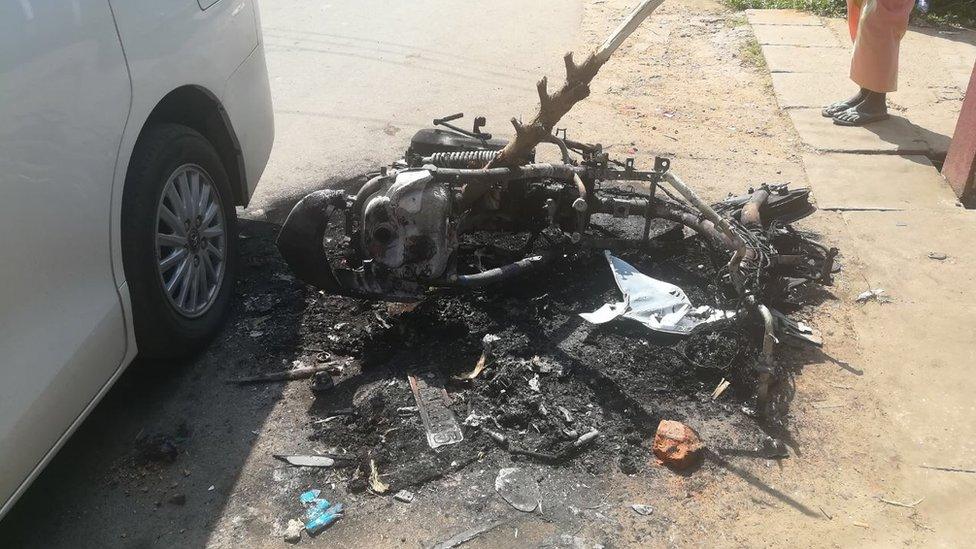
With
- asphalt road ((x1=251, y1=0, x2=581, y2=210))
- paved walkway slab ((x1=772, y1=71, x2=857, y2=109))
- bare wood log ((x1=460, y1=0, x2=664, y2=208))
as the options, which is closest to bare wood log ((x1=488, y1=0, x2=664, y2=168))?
bare wood log ((x1=460, y1=0, x2=664, y2=208))

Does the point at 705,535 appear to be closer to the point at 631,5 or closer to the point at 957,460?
the point at 957,460

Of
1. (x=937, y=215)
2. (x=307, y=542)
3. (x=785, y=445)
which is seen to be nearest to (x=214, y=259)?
(x=307, y=542)

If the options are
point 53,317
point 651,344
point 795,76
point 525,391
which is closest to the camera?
point 53,317

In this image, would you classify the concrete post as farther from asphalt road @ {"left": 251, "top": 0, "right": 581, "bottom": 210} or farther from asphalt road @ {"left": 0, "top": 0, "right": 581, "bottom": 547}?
asphalt road @ {"left": 0, "top": 0, "right": 581, "bottom": 547}

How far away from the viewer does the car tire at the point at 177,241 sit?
136 inches

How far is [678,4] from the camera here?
10.3 metres

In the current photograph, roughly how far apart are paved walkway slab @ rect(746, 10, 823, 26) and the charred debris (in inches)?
214

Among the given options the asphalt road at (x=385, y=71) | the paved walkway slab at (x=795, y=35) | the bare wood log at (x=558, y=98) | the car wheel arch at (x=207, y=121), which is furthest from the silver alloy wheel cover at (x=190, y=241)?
the paved walkway slab at (x=795, y=35)

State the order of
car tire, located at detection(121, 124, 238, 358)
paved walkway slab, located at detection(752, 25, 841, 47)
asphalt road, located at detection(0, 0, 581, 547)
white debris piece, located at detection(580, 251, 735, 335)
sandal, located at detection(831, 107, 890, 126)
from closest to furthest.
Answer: asphalt road, located at detection(0, 0, 581, 547) → car tire, located at detection(121, 124, 238, 358) → white debris piece, located at detection(580, 251, 735, 335) → sandal, located at detection(831, 107, 890, 126) → paved walkway slab, located at detection(752, 25, 841, 47)

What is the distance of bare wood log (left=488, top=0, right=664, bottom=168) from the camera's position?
3863 mm

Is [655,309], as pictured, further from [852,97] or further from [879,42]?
[852,97]

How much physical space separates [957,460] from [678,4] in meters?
8.02

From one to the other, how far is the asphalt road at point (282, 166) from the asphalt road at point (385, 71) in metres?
0.02

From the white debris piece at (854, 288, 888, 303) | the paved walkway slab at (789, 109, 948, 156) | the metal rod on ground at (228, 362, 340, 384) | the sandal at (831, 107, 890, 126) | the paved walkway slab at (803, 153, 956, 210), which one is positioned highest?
the sandal at (831, 107, 890, 126)
